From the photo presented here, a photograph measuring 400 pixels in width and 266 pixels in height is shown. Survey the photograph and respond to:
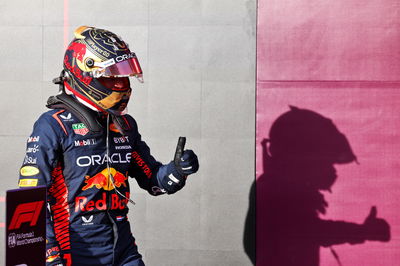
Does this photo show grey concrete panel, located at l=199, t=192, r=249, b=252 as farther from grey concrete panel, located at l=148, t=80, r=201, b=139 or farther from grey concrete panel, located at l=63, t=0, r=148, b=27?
grey concrete panel, located at l=63, t=0, r=148, b=27

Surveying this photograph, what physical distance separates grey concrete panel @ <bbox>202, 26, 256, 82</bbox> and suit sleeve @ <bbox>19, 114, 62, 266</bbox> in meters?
2.16

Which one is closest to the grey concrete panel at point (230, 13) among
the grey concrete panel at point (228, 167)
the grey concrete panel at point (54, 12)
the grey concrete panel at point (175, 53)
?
the grey concrete panel at point (175, 53)

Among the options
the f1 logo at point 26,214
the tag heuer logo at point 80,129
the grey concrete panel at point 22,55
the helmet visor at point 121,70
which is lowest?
the f1 logo at point 26,214

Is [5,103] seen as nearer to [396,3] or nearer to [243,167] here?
[243,167]

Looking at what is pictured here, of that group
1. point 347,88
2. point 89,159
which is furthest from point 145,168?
point 347,88

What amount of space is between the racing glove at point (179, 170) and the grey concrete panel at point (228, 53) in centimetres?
175

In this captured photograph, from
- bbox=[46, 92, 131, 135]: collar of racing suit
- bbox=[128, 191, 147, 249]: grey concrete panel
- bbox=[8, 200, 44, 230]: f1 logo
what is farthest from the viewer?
bbox=[128, 191, 147, 249]: grey concrete panel

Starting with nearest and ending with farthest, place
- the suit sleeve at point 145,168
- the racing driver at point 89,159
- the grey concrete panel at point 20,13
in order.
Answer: the racing driver at point 89,159
the suit sleeve at point 145,168
the grey concrete panel at point 20,13

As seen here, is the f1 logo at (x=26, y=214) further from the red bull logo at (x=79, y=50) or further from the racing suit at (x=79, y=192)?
the red bull logo at (x=79, y=50)

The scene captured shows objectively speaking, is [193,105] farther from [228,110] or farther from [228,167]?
[228,167]

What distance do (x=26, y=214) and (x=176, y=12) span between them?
3042 millimetres

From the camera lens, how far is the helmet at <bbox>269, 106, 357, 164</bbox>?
5.40 meters

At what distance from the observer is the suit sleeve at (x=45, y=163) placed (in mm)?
3381

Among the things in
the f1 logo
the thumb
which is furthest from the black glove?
the thumb
